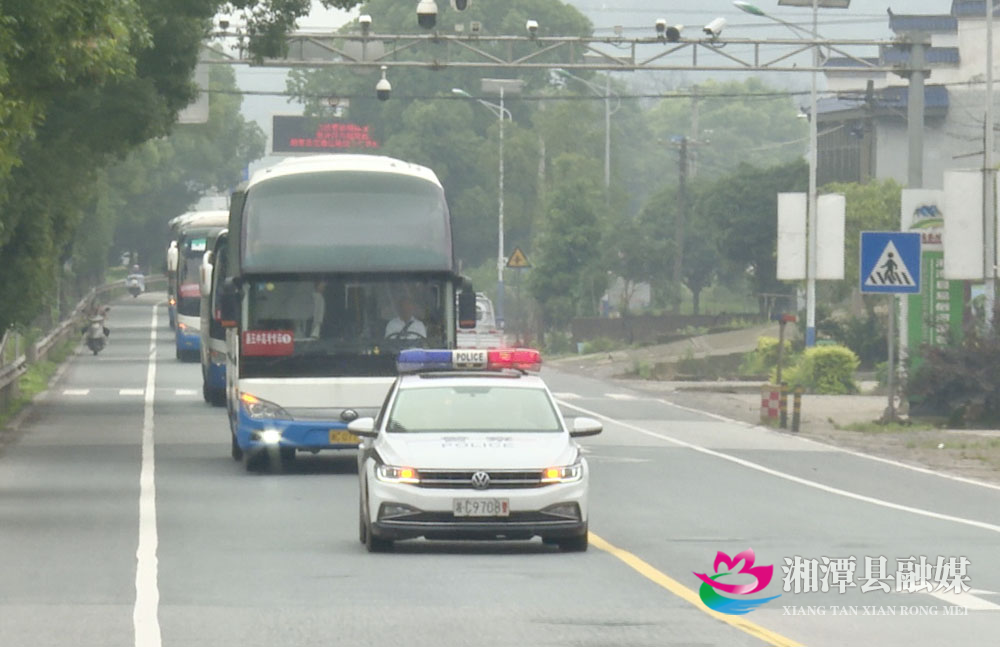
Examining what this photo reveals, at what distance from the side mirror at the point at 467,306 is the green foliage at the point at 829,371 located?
25.9 m

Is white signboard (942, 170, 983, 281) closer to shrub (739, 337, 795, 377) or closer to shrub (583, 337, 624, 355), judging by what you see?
shrub (739, 337, 795, 377)

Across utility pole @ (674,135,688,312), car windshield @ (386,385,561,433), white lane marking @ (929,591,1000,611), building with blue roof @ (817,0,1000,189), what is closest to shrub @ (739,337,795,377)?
building with blue roof @ (817,0,1000,189)

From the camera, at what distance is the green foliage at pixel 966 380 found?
119ft

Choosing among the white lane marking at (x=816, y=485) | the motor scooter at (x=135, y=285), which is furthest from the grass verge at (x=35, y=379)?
the motor scooter at (x=135, y=285)

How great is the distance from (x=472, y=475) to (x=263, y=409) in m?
9.28

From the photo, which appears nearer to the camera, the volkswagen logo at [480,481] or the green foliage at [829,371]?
the volkswagen logo at [480,481]

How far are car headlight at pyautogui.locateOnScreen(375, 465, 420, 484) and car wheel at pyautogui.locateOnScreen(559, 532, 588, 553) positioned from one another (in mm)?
1335

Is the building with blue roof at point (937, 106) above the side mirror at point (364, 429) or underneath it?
above

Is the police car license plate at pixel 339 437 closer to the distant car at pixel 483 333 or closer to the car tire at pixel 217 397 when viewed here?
the car tire at pixel 217 397

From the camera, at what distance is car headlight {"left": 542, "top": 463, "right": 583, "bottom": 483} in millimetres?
16016

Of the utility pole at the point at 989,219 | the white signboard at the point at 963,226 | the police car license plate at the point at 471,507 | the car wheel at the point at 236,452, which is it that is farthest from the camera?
the white signboard at the point at 963,226

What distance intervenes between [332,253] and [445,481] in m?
9.88

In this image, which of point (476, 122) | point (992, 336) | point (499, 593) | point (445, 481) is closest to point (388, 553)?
point (445, 481)

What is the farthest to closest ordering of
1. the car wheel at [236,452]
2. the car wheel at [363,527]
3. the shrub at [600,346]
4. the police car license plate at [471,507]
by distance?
the shrub at [600,346]
the car wheel at [236,452]
the car wheel at [363,527]
the police car license plate at [471,507]
